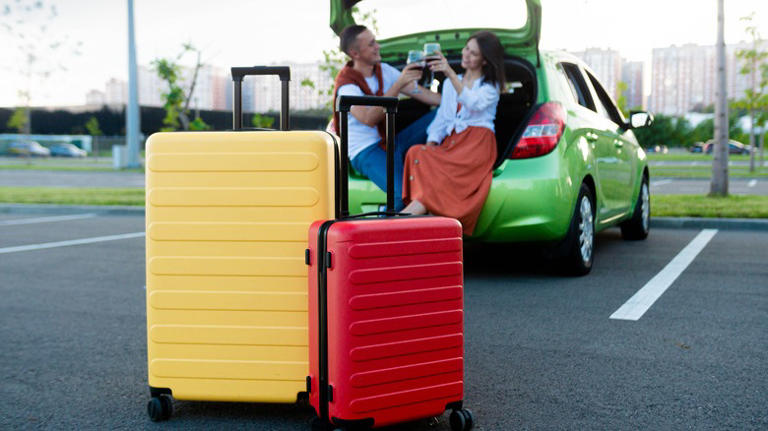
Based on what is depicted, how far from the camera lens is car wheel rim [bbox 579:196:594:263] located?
6.08m

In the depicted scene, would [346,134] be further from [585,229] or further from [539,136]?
[585,229]

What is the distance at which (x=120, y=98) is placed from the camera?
97.6 metres

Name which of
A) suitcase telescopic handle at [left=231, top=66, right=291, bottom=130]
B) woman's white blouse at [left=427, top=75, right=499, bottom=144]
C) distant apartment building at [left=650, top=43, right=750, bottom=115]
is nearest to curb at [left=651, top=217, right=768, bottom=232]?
woman's white blouse at [left=427, top=75, right=499, bottom=144]

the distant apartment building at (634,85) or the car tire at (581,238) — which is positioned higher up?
the distant apartment building at (634,85)

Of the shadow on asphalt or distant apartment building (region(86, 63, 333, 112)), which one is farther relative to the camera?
distant apartment building (region(86, 63, 333, 112))

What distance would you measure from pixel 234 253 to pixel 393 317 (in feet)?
2.00

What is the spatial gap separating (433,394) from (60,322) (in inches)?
108

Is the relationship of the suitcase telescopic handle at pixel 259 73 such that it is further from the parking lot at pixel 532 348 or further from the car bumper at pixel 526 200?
the car bumper at pixel 526 200

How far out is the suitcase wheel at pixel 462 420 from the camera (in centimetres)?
280

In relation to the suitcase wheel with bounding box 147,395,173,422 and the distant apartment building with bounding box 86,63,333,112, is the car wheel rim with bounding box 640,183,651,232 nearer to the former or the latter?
the distant apartment building with bounding box 86,63,333,112

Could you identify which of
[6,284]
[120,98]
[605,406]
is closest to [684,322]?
[605,406]

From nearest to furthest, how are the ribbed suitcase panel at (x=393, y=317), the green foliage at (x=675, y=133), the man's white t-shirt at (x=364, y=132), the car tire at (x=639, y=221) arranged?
the ribbed suitcase panel at (x=393, y=317)
the man's white t-shirt at (x=364, y=132)
the car tire at (x=639, y=221)
the green foliage at (x=675, y=133)

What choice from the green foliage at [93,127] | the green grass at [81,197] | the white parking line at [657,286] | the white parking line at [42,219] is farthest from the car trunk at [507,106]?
the green foliage at [93,127]

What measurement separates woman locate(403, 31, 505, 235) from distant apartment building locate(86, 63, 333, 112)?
46.9 inches
